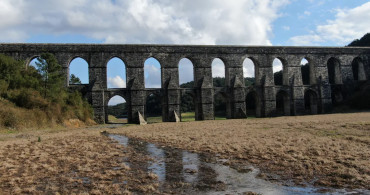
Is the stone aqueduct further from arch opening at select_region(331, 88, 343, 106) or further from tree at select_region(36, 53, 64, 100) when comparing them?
tree at select_region(36, 53, 64, 100)

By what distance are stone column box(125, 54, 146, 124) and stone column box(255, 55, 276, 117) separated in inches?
481

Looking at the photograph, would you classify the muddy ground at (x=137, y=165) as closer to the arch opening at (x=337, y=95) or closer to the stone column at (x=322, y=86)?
the stone column at (x=322, y=86)

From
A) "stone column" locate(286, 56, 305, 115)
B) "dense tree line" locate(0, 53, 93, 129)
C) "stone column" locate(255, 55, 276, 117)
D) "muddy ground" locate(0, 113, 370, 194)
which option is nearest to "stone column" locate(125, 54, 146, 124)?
"dense tree line" locate(0, 53, 93, 129)

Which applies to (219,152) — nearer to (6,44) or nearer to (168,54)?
(168,54)

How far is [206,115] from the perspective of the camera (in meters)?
29.5

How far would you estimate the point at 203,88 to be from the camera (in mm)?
29359

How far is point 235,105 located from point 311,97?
9.73 metres

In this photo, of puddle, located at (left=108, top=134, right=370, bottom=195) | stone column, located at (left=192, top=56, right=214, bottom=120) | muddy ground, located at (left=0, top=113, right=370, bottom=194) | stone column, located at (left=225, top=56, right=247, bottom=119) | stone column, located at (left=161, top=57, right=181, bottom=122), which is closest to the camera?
puddle, located at (left=108, top=134, right=370, bottom=195)

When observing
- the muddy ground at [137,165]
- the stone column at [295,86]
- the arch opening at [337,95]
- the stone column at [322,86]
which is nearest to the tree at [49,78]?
the muddy ground at [137,165]

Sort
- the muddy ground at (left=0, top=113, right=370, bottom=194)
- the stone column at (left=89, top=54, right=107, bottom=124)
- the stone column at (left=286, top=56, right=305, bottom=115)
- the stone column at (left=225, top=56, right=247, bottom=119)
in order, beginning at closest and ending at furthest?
1. the muddy ground at (left=0, top=113, right=370, bottom=194)
2. the stone column at (left=89, top=54, right=107, bottom=124)
3. the stone column at (left=225, top=56, right=247, bottom=119)
4. the stone column at (left=286, top=56, right=305, bottom=115)

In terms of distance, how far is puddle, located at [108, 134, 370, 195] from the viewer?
5277 millimetres

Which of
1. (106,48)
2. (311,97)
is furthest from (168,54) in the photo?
(311,97)

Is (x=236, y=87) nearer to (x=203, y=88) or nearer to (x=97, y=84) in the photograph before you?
(x=203, y=88)

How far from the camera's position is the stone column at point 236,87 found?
30203 millimetres
